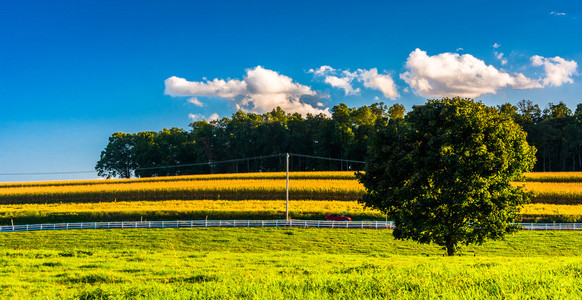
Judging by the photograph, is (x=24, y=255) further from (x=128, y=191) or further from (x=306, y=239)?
(x=128, y=191)

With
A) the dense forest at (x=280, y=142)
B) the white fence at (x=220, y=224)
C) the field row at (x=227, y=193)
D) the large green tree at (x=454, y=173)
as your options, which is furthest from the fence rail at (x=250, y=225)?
the dense forest at (x=280, y=142)

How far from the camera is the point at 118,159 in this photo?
13938cm

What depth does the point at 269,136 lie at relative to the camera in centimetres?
11794

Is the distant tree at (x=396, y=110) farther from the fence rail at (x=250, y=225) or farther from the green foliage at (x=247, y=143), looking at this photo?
the fence rail at (x=250, y=225)

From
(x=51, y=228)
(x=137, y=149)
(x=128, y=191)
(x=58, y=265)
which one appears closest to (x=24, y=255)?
(x=58, y=265)

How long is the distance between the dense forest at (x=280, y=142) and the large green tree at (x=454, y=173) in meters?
64.4

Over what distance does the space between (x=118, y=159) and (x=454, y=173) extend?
441 feet

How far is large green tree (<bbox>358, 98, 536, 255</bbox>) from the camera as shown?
998 inches

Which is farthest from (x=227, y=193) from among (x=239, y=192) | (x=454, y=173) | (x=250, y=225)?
(x=454, y=173)

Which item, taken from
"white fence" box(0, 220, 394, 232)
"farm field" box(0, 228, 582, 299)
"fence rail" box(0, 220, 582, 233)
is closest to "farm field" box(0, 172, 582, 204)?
"fence rail" box(0, 220, 582, 233)

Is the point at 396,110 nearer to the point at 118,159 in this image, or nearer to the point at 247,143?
the point at 247,143

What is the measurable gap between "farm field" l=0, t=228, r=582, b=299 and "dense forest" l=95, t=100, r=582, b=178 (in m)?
56.5

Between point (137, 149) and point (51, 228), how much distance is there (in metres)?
90.3

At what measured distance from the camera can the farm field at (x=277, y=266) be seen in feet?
25.9
